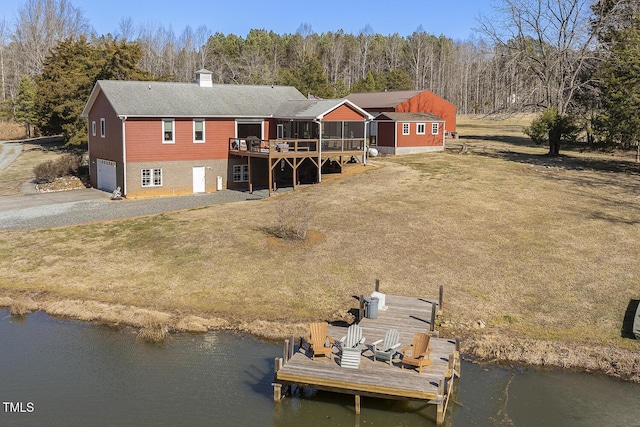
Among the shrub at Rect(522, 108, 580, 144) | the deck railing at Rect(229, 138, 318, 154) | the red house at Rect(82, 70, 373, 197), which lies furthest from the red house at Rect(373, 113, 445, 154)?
the deck railing at Rect(229, 138, 318, 154)

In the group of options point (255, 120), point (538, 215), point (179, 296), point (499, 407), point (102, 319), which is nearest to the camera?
point (499, 407)

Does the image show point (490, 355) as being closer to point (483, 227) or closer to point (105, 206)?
point (483, 227)

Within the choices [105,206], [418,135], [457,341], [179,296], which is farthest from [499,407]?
[418,135]

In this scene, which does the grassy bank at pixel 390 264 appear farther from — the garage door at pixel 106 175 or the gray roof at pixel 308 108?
the garage door at pixel 106 175

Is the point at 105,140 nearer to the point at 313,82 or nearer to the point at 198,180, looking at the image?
the point at 198,180

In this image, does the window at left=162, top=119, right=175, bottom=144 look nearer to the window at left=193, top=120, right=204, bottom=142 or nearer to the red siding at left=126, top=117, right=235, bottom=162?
the red siding at left=126, top=117, right=235, bottom=162

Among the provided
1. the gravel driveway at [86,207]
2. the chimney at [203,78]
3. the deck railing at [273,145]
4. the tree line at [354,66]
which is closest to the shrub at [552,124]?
the tree line at [354,66]
